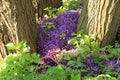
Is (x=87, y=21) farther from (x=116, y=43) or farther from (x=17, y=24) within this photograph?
(x=17, y=24)

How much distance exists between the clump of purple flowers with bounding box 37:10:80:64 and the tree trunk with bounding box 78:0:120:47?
1.05 feet

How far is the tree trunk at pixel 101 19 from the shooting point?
11.6ft

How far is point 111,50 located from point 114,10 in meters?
0.54

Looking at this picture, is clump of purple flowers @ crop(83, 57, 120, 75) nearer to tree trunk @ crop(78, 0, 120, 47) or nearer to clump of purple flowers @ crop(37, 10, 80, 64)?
tree trunk @ crop(78, 0, 120, 47)

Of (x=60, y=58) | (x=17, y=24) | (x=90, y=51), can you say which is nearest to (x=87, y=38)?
(x=90, y=51)

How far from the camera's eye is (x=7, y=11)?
3.43m

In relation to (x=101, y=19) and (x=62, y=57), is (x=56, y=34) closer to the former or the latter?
(x=62, y=57)

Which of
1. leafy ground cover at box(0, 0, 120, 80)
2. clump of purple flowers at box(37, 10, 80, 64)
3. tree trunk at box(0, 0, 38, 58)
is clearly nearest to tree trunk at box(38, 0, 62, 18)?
leafy ground cover at box(0, 0, 120, 80)

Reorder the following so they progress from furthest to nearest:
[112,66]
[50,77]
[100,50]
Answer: [100,50]
[112,66]
[50,77]

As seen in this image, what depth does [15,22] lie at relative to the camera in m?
3.51

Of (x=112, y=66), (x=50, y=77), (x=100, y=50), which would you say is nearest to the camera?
(x=50, y=77)

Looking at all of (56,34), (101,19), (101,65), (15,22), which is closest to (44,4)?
(56,34)

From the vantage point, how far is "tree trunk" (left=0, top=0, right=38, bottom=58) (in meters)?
3.43

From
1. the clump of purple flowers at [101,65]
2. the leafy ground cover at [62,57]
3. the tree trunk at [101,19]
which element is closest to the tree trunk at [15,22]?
the leafy ground cover at [62,57]
